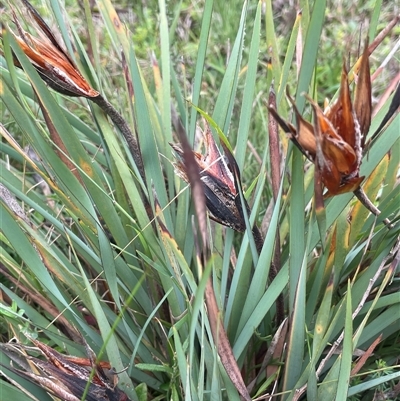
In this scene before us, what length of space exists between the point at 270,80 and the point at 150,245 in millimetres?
341

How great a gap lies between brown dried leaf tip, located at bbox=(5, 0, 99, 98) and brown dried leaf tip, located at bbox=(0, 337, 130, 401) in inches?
13.6

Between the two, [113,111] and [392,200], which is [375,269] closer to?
[392,200]

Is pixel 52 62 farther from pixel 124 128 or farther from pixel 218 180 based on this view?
pixel 218 180

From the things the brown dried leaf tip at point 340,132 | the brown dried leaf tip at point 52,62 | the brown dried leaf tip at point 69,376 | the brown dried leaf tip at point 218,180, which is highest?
the brown dried leaf tip at point 52,62

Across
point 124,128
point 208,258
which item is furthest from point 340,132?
point 124,128

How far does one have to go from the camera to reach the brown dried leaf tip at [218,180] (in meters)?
0.63

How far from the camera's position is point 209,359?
0.66 metres

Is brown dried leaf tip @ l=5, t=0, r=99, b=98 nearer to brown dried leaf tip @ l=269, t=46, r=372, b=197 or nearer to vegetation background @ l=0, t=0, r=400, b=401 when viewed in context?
vegetation background @ l=0, t=0, r=400, b=401

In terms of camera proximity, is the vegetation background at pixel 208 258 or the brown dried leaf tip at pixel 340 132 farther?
the vegetation background at pixel 208 258

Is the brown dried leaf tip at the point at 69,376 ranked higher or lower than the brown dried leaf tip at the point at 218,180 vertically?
lower

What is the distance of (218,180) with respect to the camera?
637 millimetres

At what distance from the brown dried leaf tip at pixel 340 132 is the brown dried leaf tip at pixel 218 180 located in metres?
0.17

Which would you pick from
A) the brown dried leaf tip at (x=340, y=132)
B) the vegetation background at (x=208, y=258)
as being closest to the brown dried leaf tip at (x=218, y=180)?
the vegetation background at (x=208, y=258)

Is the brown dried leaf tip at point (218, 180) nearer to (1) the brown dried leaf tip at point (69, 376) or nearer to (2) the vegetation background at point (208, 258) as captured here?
Answer: (2) the vegetation background at point (208, 258)
